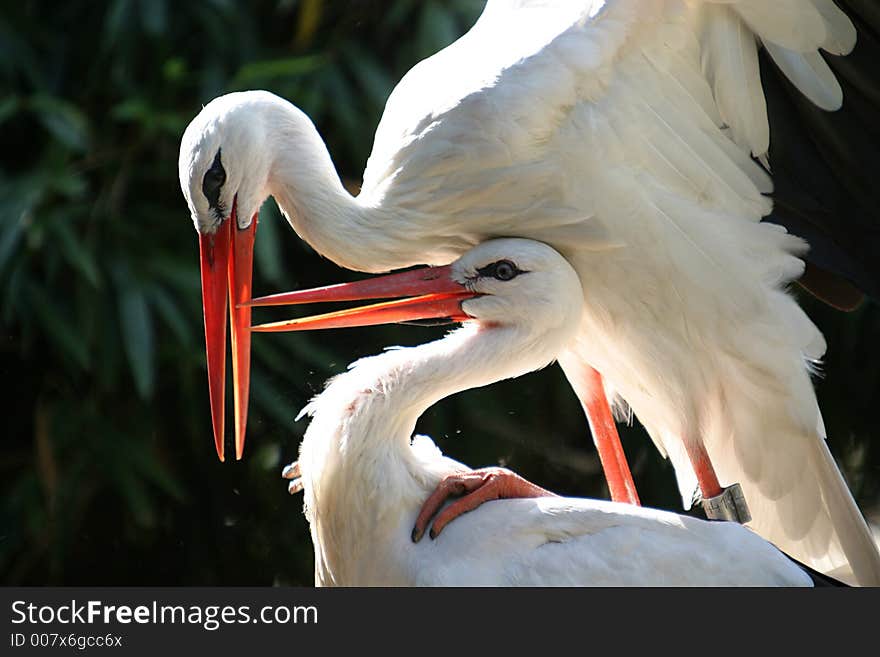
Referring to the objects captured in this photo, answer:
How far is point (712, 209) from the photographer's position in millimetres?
1698

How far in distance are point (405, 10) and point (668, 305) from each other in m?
1.06

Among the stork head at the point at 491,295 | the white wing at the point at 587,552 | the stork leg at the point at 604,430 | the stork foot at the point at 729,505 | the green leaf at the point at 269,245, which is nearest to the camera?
the white wing at the point at 587,552

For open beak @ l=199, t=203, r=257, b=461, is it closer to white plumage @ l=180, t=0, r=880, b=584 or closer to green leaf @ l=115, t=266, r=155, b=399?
white plumage @ l=180, t=0, r=880, b=584

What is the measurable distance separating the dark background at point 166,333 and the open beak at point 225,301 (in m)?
0.66

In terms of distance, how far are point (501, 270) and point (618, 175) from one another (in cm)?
18

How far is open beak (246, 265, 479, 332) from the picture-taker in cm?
158

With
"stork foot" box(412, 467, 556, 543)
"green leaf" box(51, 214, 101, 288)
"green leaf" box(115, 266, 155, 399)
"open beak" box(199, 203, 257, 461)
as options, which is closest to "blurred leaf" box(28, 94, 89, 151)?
"green leaf" box(51, 214, 101, 288)

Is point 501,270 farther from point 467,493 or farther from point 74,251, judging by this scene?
point 74,251

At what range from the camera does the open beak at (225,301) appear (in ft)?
5.39

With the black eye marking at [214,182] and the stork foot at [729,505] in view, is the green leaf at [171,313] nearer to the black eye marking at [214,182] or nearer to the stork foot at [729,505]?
the black eye marking at [214,182]

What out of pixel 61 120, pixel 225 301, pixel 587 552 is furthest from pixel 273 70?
pixel 587 552

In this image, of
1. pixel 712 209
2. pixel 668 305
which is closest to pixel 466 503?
pixel 668 305

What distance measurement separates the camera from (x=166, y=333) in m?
2.52

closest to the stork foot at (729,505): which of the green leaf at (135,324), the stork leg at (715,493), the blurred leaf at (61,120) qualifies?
the stork leg at (715,493)
